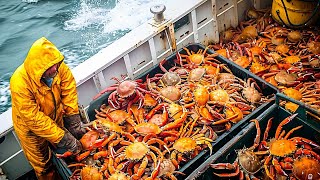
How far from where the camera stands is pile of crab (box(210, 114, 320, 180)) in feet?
9.50

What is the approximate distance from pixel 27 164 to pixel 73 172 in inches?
34.1

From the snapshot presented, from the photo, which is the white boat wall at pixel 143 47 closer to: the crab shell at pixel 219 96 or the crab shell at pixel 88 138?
the crab shell at pixel 88 138

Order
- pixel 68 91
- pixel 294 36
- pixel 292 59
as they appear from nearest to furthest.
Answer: pixel 68 91 < pixel 292 59 < pixel 294 36

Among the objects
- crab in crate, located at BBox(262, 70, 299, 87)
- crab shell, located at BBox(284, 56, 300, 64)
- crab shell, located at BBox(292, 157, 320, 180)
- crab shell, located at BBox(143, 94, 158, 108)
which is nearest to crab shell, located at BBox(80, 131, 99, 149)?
crab shell, located at BBox(143, 94, 158, 108)

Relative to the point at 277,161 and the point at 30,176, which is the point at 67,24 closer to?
the point at 30,176

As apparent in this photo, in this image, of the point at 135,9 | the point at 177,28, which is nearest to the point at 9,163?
the point at 177,28

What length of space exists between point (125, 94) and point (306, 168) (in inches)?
75.2

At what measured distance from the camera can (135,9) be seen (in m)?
9.40

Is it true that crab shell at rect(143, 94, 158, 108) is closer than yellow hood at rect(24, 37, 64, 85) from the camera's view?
No

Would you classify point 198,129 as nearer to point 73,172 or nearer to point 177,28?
point 73,172

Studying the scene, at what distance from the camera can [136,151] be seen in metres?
3.15

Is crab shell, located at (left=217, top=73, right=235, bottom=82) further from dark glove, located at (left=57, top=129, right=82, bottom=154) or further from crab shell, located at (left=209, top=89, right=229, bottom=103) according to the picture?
dark glove, located at (left=57, top=129, right=82, bottom=154)

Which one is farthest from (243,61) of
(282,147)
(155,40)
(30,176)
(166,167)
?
(30,176)

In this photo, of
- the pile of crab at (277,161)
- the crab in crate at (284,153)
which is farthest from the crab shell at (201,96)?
the crab in crate at (284,153)
